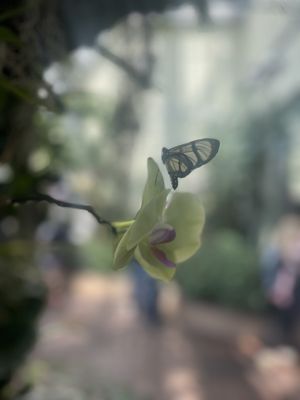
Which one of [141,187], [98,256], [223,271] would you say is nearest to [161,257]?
[141,187]

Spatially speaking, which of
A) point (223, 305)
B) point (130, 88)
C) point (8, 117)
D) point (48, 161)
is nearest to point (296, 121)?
point (130, 88)

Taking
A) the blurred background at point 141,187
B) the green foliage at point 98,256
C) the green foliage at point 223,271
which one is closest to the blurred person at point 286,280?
the blurred background at point 141,187

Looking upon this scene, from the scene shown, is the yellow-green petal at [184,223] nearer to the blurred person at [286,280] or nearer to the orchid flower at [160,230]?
the orchid flower at [160,230]

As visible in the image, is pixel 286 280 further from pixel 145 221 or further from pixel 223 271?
pixel 145 221

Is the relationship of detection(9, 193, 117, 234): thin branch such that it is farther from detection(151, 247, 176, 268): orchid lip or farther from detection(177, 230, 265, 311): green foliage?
detection(177, 230, 265, 311): green foliage

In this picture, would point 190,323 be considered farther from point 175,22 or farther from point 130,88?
point 175,22

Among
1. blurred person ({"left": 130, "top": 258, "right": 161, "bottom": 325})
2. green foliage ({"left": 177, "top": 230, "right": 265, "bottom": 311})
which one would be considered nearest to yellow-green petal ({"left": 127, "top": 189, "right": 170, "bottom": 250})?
blurred person ({"left": 130, "top": 258, "right": 161, "bottom": 325})
